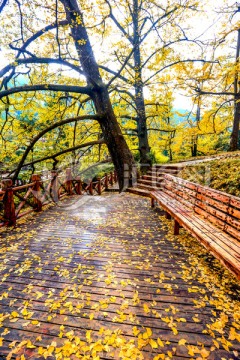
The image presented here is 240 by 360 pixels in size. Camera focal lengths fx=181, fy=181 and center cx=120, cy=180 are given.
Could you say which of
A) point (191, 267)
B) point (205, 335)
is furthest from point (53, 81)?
point (205, 335)

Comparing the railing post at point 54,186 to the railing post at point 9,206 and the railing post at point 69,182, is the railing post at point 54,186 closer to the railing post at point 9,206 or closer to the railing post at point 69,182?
the railing post at point 69,182

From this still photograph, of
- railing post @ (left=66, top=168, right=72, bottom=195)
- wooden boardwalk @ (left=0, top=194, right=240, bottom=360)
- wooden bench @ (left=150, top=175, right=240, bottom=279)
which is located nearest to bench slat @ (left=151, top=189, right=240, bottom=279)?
wooden bench @ (left=150, top=175, right=240, bottom=279)

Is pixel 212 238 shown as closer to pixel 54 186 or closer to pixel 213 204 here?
pixel 213 204

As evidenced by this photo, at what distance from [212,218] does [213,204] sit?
Result: 0.88ft

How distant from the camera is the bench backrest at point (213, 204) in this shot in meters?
2.85

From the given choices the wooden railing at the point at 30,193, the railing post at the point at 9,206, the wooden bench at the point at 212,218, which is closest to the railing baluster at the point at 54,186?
the wooden railing at the point at 30,193

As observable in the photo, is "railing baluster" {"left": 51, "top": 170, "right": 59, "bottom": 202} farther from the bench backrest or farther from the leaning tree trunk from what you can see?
the bench backrest

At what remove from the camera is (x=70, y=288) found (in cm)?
268

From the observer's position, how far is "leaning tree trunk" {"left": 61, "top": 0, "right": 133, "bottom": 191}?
6507 mm

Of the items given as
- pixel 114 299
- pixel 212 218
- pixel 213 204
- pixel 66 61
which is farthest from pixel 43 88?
pixel 114 299

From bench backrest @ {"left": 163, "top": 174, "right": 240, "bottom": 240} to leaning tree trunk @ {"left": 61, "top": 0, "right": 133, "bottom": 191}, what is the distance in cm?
363

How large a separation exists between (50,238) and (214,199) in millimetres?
3702

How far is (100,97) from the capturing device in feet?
24.1

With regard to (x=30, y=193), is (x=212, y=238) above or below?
below
